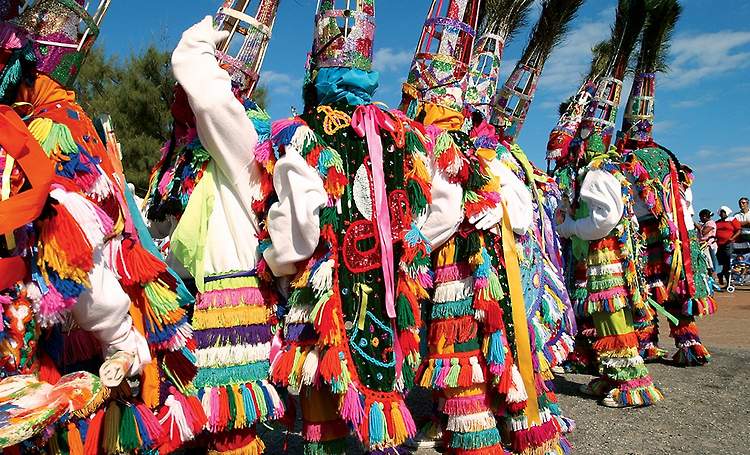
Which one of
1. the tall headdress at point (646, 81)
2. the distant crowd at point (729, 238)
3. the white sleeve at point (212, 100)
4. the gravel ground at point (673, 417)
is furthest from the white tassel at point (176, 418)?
the distant crowd at point (729, 238)

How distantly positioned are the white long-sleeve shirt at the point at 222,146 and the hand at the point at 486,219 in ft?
3.63

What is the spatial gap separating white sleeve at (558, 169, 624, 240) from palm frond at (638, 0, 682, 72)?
7.52 ft

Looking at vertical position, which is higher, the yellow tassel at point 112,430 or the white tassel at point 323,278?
the white tassel at point 323,278

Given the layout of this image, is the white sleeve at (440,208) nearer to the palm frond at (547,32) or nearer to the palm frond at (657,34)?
the palm frond at (547,32)

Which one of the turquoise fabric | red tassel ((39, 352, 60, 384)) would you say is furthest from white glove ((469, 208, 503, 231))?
red tassel ((39, 352, 60, 384))

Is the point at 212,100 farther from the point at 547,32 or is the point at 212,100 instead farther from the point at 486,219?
the point at 547,32

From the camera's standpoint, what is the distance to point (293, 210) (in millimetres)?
2287

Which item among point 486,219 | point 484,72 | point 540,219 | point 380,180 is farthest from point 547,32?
point 380,180

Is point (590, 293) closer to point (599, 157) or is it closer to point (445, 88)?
point (599, 157)

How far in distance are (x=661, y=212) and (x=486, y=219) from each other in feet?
11.3

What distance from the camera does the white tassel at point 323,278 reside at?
2344 mm

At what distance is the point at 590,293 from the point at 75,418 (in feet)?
13.6

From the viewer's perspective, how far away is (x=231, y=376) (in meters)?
2.30

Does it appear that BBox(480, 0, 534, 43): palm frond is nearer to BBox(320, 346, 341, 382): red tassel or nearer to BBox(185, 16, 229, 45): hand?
BBox(185, 16, 229, 45): hand
